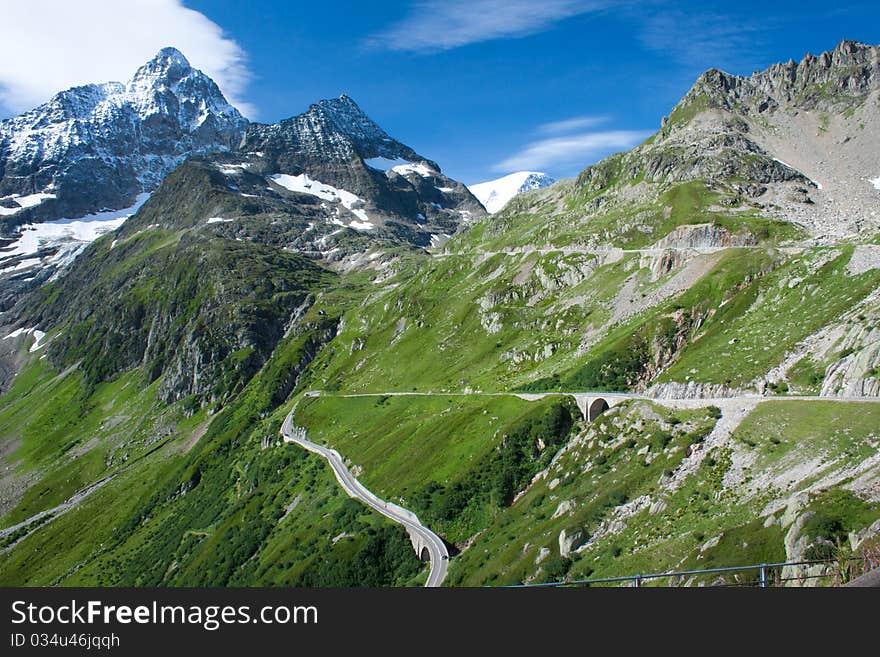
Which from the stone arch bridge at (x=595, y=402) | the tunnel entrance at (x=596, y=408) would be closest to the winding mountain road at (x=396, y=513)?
the tunnel entrance at (x=596, y=408)

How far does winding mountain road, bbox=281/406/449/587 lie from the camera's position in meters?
62.8

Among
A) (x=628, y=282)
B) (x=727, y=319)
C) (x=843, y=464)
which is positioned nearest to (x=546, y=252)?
(x=628, y=282)

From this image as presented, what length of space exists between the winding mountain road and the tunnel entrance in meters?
25.6

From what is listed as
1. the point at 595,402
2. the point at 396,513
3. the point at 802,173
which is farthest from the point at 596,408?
the point at 802,173

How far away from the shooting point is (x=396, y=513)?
7938 cm

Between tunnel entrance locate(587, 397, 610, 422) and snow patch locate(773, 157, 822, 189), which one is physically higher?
snow patch locate(773, 157, 822, 189)

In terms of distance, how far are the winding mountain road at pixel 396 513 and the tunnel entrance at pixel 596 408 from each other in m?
25.6

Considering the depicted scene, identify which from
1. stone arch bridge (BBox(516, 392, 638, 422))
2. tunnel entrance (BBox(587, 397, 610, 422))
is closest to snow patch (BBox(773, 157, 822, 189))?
stone arch bridge (BBox(516, 392, 638, 422))

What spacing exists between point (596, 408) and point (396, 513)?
101ft

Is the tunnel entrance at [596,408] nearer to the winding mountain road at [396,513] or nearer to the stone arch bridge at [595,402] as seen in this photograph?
the stone arch bridge at [595,402]

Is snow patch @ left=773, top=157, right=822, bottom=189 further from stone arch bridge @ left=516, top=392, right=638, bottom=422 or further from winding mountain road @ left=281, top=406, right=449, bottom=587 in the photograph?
winding mountain road @ left=281, top=406, right=449, bottom=587

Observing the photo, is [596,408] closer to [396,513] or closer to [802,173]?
[396,513]

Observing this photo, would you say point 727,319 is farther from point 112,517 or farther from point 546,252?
point 112,517

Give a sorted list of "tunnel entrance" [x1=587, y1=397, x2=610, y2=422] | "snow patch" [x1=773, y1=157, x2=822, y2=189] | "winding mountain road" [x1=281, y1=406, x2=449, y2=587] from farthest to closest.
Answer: "snow patch" [x1=773, y1=157, x2=822, y2=189] → "tunnel entrance" [x1=587, y1=397, x2=610, y2=422] → "winding mountain road" [x1=281, y1=406, x2=449, y2=587]
